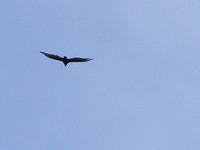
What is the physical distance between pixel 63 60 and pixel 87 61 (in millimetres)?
3878

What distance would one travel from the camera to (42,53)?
13125 cm

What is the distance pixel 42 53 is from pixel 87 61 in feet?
24.0

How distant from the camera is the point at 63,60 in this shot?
440ft

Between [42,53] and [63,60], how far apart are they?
14.1ft

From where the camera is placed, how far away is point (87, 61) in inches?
5246
